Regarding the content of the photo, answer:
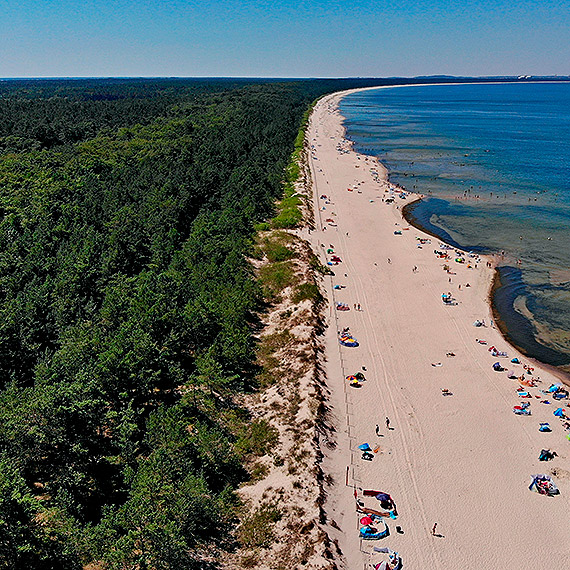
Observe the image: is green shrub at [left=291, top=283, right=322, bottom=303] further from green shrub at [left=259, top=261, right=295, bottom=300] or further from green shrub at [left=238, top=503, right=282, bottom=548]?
green shrub at [left=238, top=503, right=282, bottom=548]

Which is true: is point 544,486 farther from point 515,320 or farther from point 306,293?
point 306,293

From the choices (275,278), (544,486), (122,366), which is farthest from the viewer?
(275,278)

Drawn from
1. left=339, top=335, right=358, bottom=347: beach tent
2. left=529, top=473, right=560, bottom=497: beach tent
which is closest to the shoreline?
left=529, top=473, right=560, bottom=497: beach tent

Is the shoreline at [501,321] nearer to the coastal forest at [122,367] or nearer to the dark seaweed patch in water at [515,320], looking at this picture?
the dark seaweed patch in water at [515,320]

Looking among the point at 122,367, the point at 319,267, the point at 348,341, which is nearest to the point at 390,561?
→ the point at 122,367

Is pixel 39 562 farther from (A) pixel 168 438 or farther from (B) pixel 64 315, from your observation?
(B) pixel 64 315

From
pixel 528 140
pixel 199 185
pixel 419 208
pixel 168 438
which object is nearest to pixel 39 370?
pixel 168 438

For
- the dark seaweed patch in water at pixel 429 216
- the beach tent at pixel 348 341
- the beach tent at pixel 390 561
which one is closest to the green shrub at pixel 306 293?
the beach tent at pixel 348 341
